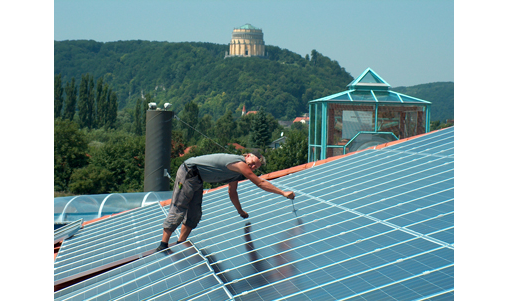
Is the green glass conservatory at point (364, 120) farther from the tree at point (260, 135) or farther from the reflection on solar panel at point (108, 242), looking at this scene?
the tree at point (260, 135)

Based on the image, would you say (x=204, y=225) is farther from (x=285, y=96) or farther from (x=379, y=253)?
(x=285, y=96)

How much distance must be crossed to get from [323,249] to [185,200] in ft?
9.18

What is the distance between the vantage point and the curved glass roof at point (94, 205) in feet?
58.3

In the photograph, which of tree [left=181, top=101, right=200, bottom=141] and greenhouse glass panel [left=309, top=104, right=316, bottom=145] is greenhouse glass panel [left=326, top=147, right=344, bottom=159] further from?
tree [left=181, top=101, right=200, bottom=141]

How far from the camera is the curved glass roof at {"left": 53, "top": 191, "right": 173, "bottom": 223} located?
17.8m

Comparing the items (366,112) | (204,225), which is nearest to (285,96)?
(366,112)

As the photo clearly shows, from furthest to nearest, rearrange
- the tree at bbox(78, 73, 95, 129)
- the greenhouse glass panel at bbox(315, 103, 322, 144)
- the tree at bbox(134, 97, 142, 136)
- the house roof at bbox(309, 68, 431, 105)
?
the tree at bbox(78, 73, 95, 129), the tree at bbox(134, 97, 142, 136), the greenhouse glass panel at bbox(315, 103, 322, 144), the house roof at bbox(309, 68, 431, 105)

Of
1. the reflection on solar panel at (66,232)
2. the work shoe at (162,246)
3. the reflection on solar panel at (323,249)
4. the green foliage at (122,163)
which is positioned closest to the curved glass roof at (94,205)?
the reflection on solar panel at (66,232)

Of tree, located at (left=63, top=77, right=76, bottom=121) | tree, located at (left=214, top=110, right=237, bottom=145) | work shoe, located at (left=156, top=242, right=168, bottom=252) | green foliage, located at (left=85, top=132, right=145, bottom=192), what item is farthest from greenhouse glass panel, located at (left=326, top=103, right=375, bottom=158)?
tree, located at (left=214, top=110, right=237, bottom=145)

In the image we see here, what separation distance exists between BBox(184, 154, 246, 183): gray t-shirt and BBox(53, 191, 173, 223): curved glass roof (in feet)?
36.1

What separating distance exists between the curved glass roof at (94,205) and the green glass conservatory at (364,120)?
1236cm

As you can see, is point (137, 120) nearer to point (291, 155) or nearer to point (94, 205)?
point (291, 155)

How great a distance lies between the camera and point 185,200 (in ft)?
25.5
